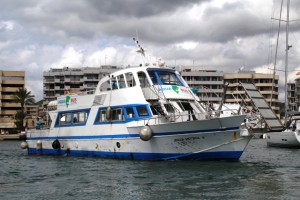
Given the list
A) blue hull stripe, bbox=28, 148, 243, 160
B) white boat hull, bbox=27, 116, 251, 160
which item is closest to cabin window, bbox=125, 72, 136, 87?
white boat hull, bbox=27, 116, 251, 160

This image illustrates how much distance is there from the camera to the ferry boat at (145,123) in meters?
22.8

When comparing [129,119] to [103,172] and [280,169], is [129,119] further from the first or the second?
[280,169]

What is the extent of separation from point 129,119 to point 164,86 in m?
2.87

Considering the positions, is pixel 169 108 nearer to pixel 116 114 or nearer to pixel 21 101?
pixel 116 114

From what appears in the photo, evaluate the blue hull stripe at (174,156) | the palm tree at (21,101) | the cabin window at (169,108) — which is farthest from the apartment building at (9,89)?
the cabin window at (169,108)

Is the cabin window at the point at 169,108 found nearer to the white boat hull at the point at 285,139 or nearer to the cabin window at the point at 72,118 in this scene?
the cabin window at the point at 72,118

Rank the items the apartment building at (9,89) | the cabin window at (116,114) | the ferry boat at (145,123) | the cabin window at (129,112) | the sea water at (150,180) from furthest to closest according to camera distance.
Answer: the apartment building at (9,89), the cabin window at (116,114), the cabin window at (129,112), the ferry boat at (145,123), the sea water at (150,180)

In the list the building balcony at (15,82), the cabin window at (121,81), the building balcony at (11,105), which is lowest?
the building balcony at (11,105)

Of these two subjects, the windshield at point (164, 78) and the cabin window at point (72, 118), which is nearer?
the windshield at point (164, 78)

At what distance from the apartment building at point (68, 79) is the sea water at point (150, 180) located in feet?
303

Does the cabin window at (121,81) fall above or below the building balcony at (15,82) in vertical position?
below

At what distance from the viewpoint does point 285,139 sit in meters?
42.3

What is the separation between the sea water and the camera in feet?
48.9

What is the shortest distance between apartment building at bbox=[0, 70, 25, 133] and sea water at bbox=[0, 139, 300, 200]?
90560 mm
